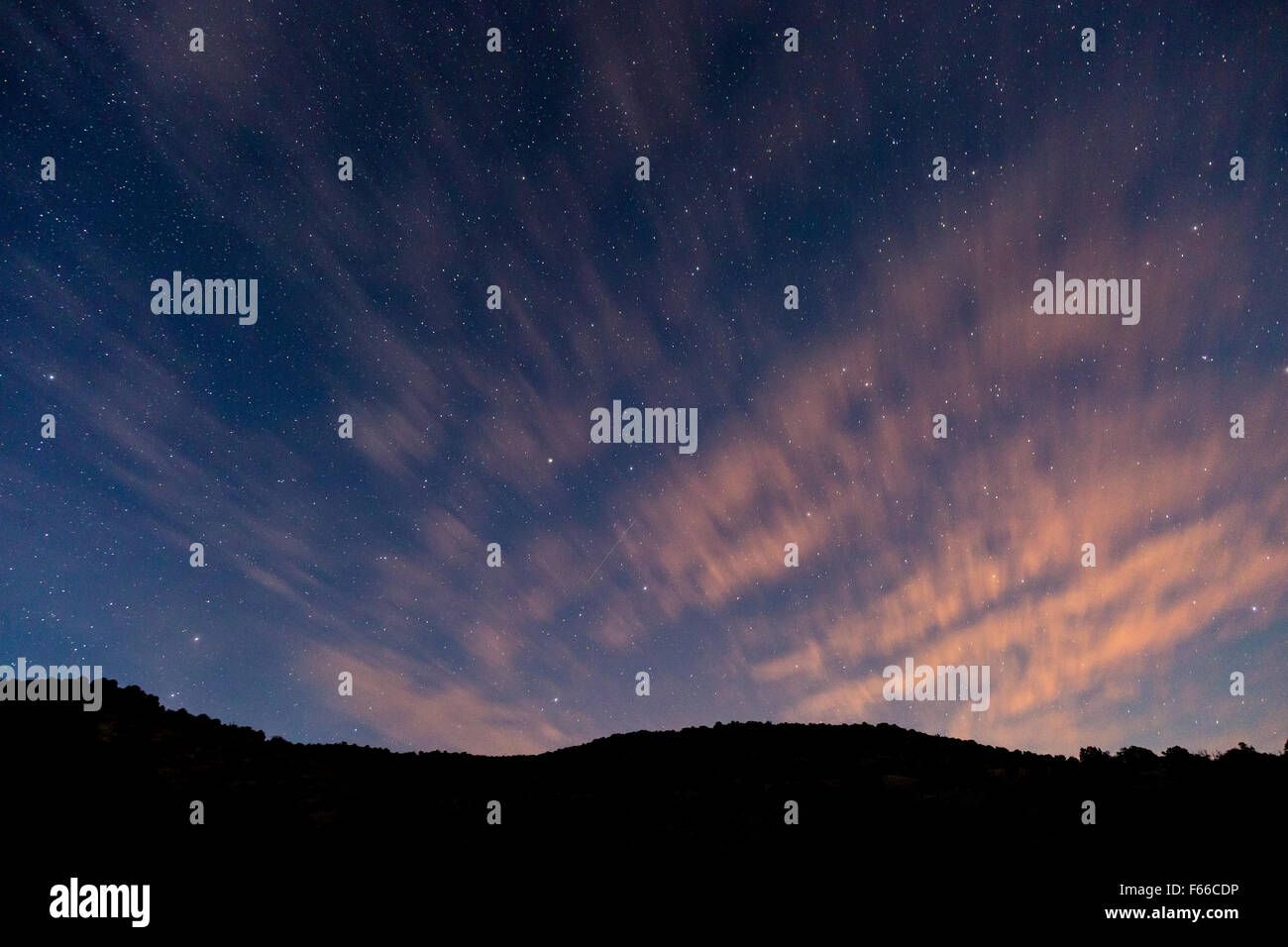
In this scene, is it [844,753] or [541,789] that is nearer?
[541,789]

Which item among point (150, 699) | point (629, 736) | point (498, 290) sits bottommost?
point (629, 736)

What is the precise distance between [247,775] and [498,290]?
43.9 ft

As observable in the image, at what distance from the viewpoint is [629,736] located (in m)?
22.0

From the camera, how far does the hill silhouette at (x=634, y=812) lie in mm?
10695

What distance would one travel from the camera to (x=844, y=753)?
59.3 ft

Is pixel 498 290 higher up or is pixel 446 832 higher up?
pixel 498 290

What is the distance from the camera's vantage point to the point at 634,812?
1403 centimetres

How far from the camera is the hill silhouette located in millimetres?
10695
